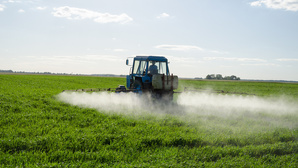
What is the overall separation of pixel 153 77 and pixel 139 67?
6.31 feet

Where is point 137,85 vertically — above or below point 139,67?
below

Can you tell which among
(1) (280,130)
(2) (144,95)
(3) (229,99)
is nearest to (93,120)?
(2) (144,95)

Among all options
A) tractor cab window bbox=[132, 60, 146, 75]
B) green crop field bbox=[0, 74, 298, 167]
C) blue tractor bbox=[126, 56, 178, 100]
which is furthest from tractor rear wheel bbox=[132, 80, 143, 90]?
green crop field bbox=[0, 74, 298, 167]

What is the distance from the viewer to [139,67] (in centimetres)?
1352

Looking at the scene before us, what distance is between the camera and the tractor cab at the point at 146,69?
12.7m

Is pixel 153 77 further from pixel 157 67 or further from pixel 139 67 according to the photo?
pixel 139 67

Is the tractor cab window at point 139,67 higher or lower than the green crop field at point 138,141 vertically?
higher

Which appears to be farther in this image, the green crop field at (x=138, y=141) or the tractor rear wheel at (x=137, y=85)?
the tractor rear wheel at (x=137, y=85)

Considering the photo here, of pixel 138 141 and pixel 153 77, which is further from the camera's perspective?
pixel 153 77

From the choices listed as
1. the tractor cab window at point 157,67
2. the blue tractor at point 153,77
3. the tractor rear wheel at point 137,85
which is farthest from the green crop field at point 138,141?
the tractor cab window at point 157,67

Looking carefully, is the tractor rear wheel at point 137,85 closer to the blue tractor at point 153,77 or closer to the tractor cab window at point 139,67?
the blue tractor at point 153,77

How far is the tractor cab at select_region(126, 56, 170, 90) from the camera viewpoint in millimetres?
12688

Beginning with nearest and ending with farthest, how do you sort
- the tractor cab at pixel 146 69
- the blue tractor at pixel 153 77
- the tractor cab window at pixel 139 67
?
the blue tractor at pixel 153 77, the tractor cab at pixel 146 69, the tractor cab window at pixel 139 67

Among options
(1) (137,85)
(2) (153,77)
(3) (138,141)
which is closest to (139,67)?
(1) (137,85)
